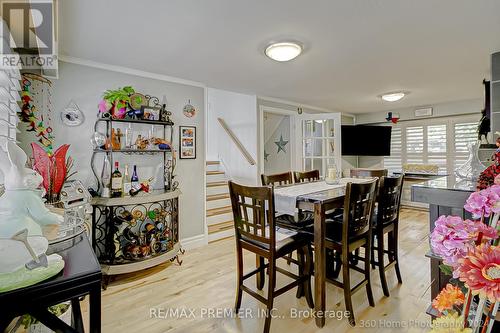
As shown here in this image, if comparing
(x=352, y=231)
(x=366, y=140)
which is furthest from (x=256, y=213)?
(x=366, y=140)

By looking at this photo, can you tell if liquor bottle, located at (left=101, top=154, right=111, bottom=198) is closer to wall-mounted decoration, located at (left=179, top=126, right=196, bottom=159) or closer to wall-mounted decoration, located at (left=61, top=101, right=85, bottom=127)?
wall-mounted decoration, located at (left=61, top=101, right=85, bottom=127)

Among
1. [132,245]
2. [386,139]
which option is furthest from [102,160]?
[386,139]

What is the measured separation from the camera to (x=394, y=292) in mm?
2254

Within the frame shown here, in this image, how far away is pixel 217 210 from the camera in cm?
401

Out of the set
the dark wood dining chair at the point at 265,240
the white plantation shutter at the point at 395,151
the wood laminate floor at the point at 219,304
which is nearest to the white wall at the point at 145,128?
the wood laminate floor at the point at 219,304

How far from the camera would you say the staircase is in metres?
3.79

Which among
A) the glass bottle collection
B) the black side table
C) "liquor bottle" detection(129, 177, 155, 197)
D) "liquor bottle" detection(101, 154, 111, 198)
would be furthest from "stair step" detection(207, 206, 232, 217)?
the black side table

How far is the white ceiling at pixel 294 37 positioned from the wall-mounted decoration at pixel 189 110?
364 millimetres

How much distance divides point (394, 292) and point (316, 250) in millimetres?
1035

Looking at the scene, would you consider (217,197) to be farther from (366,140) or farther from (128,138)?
(366,140)

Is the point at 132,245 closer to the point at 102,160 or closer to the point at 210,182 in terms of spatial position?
the point at 102,160

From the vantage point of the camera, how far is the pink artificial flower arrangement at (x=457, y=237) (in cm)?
59

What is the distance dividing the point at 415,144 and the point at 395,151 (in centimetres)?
43

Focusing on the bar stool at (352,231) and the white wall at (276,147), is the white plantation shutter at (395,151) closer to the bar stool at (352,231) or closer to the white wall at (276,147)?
the white wall at (276,147)
